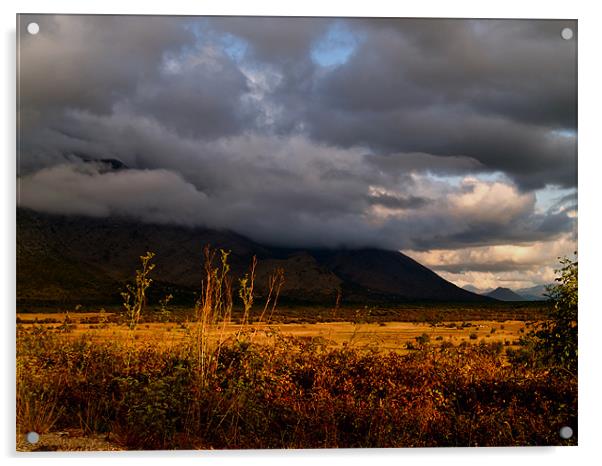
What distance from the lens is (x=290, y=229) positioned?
7.35m

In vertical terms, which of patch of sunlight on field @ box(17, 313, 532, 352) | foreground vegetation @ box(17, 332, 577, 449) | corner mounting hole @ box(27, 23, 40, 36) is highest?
corner mounting hole @ box(27, 23, 40, 36)

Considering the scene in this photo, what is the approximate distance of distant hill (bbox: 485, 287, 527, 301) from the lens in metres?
7.29

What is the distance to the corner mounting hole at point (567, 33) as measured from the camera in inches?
280

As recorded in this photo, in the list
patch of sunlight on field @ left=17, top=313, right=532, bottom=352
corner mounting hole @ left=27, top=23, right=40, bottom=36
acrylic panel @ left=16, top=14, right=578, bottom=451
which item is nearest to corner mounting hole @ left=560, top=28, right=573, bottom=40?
acrylic panel @ left=16, top=14, right=578, bottom=451

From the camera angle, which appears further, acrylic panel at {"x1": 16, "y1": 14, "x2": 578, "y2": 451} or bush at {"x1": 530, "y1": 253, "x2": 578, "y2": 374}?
bush at {"x1": 530, "y1": 253, "x2": 578, "y2": 374}

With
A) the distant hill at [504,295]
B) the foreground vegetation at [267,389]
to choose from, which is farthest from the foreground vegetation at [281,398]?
the distant hill at [504,295]

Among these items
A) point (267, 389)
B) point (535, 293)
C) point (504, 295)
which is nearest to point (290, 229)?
point (267, 389)

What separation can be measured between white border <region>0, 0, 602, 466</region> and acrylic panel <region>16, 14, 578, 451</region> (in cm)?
10

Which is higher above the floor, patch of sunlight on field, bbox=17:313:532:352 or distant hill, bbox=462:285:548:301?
distant hill, bbox=462:285:548:301

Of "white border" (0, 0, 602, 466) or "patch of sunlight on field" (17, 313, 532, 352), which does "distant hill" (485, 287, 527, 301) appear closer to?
"patch of sunlight on field" (17, 313, 532, 352)

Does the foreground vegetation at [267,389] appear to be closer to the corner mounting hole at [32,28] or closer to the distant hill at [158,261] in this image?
the distant hill at [158,261]

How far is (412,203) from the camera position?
7219mm
